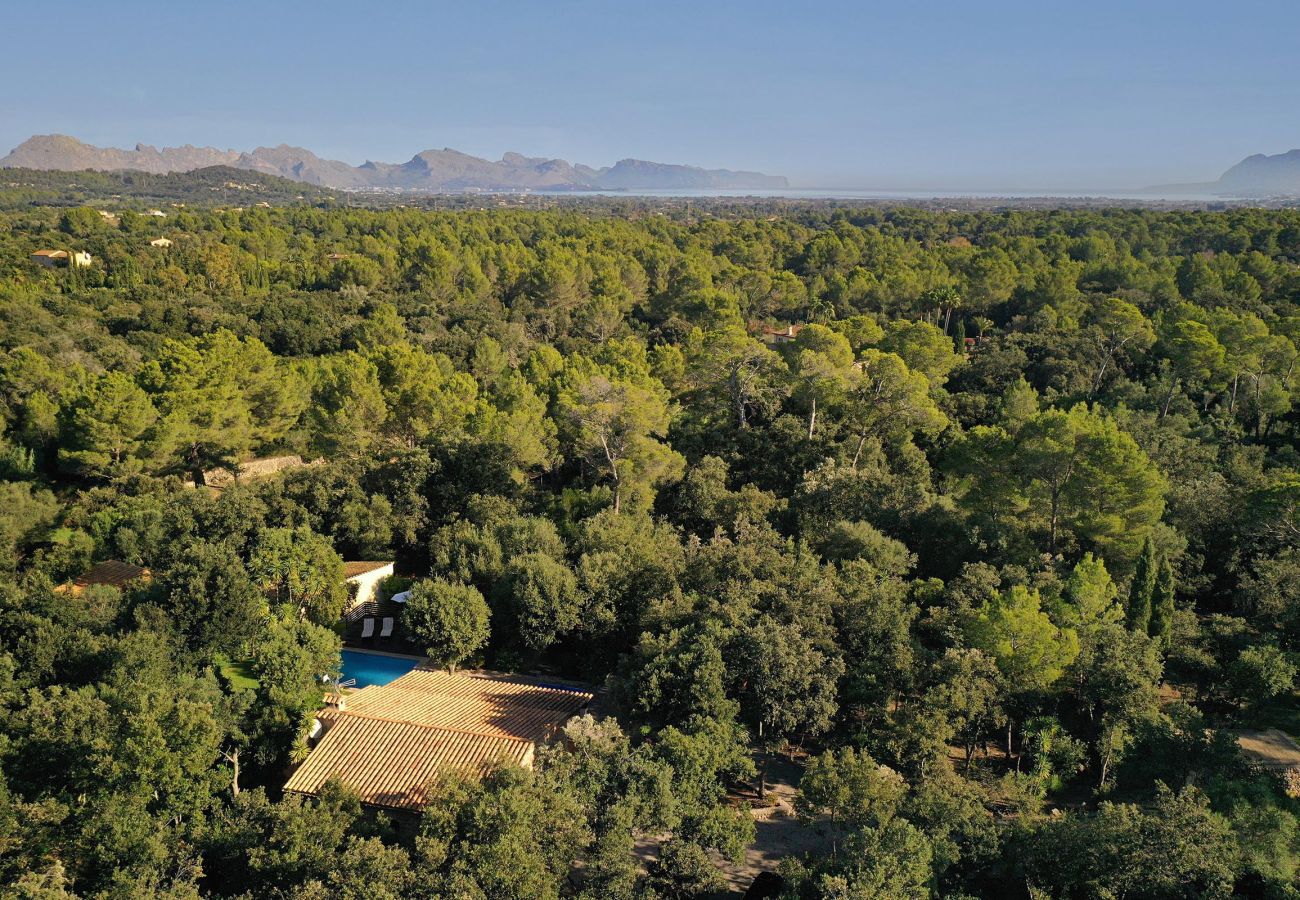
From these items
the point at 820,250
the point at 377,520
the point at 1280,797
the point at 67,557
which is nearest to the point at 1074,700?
the point at 1280,797

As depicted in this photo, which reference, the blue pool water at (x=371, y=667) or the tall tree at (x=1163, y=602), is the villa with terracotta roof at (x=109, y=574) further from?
the tall tree at (x=1163, y=602)

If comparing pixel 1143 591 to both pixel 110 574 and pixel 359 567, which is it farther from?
pixel 110 574

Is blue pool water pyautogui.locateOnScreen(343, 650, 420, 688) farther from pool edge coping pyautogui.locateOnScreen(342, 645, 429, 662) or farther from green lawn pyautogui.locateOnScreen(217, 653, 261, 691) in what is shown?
green lawn pyautogui.locateOnScreen(217, 653, 261, 691)

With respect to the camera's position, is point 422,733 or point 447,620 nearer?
point 422,733

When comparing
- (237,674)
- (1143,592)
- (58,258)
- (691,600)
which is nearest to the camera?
(237,674)

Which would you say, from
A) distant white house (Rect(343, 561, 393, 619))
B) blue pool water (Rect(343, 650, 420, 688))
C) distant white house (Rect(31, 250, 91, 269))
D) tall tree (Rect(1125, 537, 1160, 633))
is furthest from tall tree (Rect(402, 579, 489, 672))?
distant white house (Rect(31, 250, 91, 269))

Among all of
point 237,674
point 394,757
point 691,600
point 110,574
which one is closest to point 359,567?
point 237,674

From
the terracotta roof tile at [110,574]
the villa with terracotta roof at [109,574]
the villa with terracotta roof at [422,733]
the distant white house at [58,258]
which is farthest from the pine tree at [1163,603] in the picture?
the distant white house at [58,258]
